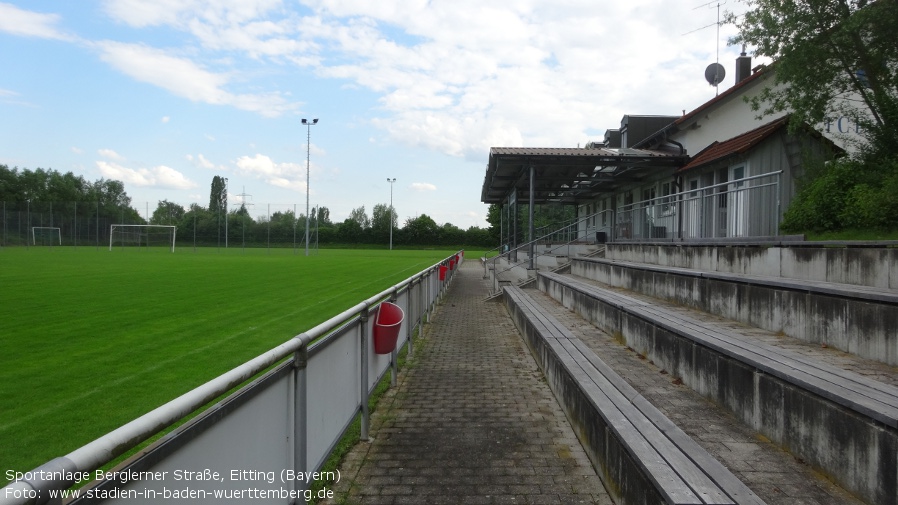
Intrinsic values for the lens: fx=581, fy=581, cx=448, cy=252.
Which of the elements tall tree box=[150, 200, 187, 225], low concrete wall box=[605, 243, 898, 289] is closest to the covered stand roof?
low concrete wall box=[605, 243, 898, 289]

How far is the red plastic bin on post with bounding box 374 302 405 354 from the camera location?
17.0ft

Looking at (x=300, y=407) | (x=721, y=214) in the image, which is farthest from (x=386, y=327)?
(x=721, y=214)

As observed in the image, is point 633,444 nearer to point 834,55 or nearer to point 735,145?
point 834,55

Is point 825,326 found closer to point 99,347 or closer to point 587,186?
point 99,347

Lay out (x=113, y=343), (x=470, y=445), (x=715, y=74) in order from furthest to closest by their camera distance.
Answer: (x=715, y=74), (x=113, y=343), (x=470, y=445)

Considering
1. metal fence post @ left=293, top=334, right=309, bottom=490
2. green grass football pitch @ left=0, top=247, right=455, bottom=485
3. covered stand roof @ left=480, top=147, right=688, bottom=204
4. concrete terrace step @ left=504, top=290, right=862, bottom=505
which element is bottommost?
→ green grass football pitch @ left=0, top=247, right=455, bottom=485

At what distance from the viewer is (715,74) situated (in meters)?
23.9

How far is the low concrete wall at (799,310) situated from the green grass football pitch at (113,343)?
5598mm

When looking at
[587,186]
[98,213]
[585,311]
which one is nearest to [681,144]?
[587,186]

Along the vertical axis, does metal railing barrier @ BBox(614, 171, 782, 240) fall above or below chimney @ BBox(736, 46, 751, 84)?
below

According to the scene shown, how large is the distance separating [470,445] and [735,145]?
13.7m

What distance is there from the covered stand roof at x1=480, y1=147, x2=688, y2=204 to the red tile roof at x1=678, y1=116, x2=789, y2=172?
109 centimetres

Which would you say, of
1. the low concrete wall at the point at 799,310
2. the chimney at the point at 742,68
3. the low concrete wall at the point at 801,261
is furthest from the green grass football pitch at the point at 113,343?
the chimney at the point at 742,68

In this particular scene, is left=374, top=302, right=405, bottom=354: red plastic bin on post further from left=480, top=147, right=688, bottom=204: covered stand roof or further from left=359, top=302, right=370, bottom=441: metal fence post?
left=480, top=147, right=688, bottom=204: covered stand roof
